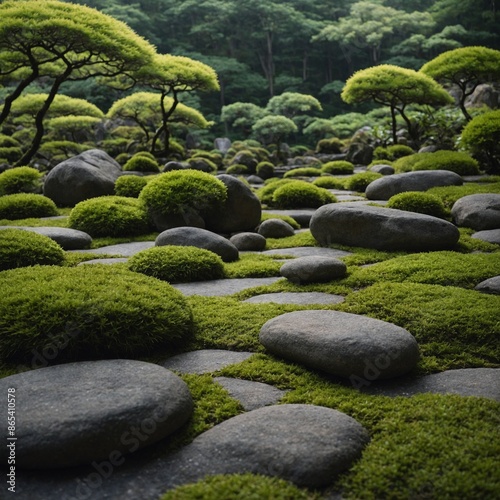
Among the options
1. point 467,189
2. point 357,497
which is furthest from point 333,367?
point 467,189

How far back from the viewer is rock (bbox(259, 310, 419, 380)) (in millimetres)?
2959

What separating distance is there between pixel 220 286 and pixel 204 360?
1.75m

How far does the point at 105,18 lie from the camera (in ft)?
43.6

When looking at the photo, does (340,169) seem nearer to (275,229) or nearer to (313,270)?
(275,229)

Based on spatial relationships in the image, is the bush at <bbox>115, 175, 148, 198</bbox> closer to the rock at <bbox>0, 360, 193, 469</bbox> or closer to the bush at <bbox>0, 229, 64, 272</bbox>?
the bush at <bbox>0, 229, 64, 272</bbox>

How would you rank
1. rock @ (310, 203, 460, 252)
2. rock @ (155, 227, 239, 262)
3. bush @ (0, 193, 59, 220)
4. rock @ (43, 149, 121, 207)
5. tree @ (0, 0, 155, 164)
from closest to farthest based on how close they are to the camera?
rock @ (310, 203, 460, 252) → rock @ (155, 227, 239, 262) → bush @ (0, 193, 59, 220) → rock @ (43, 149, 121, 207) → tree @ (0, 0, 155, 164)

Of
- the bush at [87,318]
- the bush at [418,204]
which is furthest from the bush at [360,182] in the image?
the bush at [87,318]

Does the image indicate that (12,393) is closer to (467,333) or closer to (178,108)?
(467,333)

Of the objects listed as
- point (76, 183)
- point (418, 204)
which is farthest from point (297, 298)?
point (76, 183)

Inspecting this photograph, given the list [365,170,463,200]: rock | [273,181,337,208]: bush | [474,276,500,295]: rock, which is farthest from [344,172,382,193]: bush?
[474,276,500,295]: rock

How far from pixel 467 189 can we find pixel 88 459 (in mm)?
8469

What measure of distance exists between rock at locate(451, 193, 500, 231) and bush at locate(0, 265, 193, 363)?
5165 mm

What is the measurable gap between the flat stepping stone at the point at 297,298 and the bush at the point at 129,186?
6415 mm

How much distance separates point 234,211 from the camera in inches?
318
